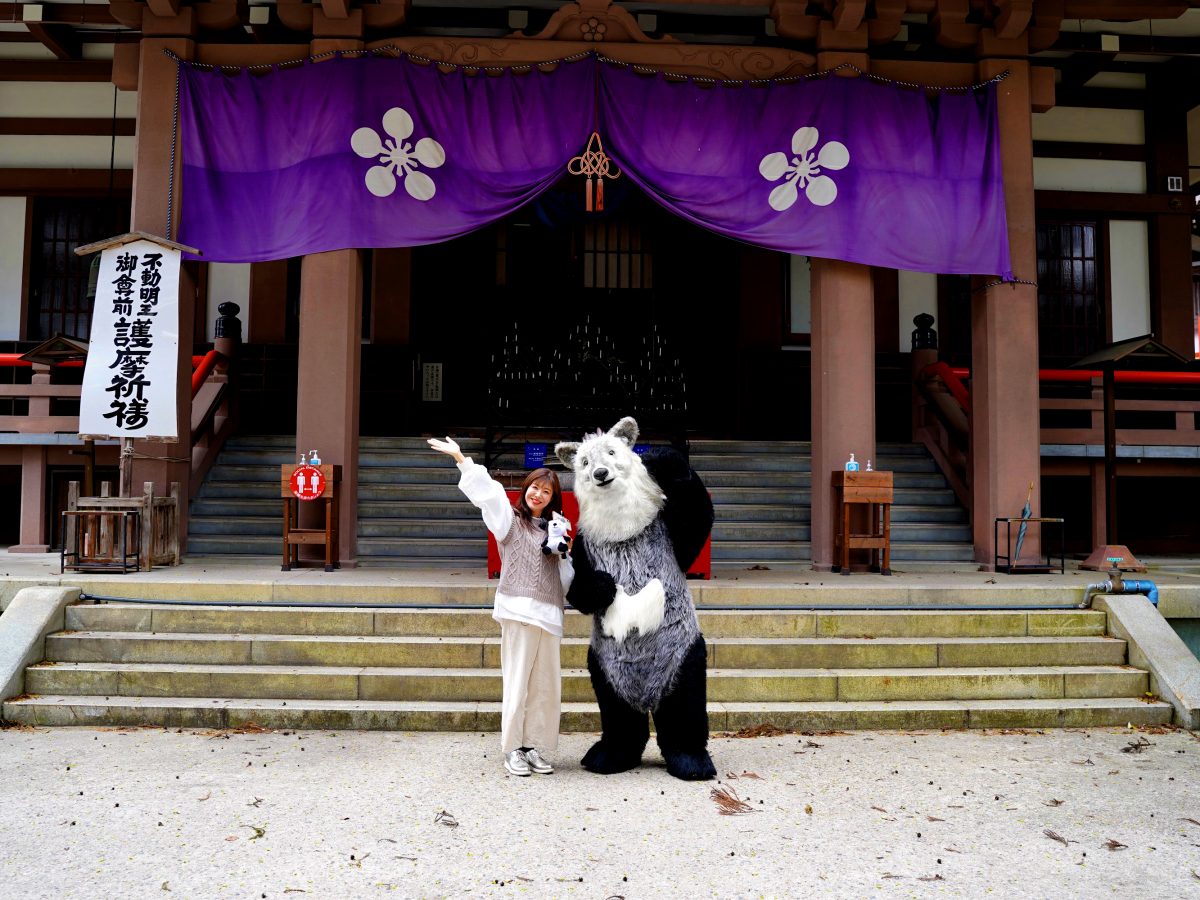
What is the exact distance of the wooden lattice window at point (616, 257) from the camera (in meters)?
13.4

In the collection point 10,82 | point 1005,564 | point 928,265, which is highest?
point 10,82

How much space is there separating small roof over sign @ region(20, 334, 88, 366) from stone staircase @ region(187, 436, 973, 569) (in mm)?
1878

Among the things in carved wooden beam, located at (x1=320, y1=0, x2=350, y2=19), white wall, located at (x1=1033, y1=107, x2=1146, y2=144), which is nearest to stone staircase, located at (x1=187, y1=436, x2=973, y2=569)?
carved wooden beam, located at (x1=320, y1=0, x2=350, y2=19)

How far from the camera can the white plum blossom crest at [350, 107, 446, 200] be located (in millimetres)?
8586

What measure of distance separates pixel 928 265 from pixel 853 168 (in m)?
1.19

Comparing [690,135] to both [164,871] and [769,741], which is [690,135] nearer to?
[769,741]

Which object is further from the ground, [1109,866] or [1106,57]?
[1106,57]

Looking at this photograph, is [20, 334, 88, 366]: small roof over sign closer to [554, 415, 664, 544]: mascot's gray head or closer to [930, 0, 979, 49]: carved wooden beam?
[554, 415, 664, 544]: mascot's gray head

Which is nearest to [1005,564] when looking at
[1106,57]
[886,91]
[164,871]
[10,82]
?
[886,91]

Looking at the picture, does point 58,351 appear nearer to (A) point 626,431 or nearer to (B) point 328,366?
(B) point 328,366

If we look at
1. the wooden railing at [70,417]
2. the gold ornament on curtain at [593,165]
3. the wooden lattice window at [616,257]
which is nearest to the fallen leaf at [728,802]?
the gold ornament on curtain at [593,165]

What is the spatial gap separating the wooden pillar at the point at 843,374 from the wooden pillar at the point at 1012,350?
1201 mm

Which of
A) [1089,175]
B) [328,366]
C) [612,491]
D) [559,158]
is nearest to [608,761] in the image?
[612,491]

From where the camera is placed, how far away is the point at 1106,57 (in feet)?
36.5
